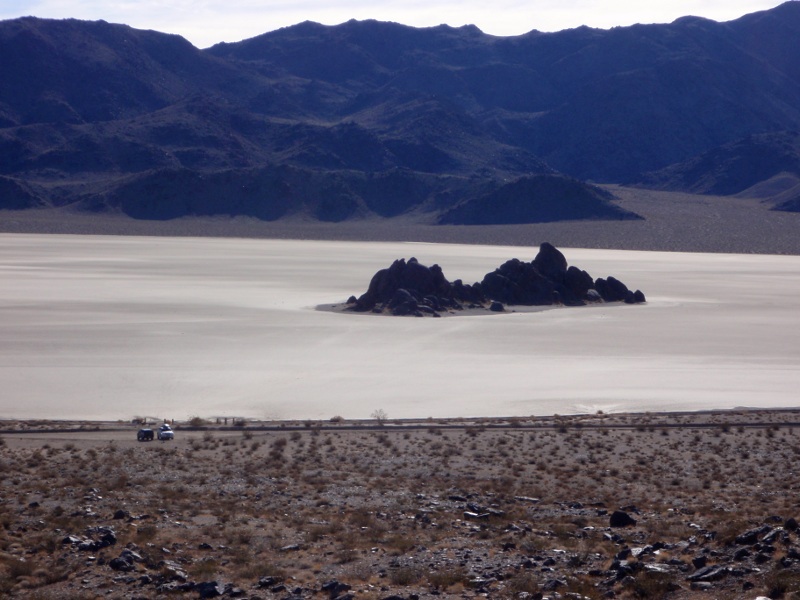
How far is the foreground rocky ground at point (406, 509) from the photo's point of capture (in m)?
8.89

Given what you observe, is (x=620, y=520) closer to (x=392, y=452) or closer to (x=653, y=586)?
(x=653, y=586)

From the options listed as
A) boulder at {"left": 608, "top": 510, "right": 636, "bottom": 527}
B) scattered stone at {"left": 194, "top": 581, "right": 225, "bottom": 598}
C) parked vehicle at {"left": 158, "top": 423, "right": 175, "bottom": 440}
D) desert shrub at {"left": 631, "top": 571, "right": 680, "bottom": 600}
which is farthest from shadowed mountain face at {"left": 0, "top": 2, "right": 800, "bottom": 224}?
scattered stone at {"left": 194, "top": 581, "right": 225, "bottom": 598}

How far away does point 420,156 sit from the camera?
130 metres

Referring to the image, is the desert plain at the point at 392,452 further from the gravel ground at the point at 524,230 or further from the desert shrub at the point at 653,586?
the gravel ground at the point at 524,230

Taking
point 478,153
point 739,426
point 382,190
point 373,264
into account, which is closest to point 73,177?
point 382,190

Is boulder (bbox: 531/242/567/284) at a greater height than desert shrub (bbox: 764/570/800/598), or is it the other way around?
boulder (bbox: 531/242/567/284)

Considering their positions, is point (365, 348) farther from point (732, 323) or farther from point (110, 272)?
point (110, 272)

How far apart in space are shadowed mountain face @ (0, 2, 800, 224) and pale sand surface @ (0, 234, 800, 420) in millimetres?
52933

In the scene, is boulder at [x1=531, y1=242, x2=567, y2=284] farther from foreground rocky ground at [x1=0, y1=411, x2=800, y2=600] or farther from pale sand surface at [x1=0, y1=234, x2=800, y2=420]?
foreground rocky ground at [x1=0, y1=411, x2=800, y2=600]

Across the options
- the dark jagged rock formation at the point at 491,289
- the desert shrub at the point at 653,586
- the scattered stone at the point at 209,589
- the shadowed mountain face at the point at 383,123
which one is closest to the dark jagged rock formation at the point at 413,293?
the dark jagged rock formation at the point at 491,289

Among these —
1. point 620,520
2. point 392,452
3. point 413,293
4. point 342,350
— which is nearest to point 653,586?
point 620,520

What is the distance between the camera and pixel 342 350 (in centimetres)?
2822

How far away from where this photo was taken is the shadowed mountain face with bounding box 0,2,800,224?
105 metres

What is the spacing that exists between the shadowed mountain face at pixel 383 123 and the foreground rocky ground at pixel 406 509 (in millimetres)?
82933
